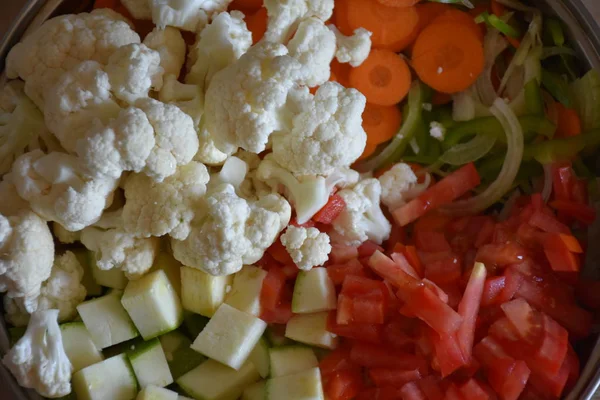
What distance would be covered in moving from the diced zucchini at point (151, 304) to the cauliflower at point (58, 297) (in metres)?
0.13

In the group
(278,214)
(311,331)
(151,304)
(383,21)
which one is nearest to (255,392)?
(311,331)

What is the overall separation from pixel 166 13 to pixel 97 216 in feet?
1.64

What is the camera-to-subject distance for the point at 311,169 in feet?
4.27

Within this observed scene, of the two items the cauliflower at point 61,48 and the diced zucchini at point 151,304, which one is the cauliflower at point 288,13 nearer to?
the cauliflower at point 61,48

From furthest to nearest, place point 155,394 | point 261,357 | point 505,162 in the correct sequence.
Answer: point 505,162 < point 261,357 < point 155,394

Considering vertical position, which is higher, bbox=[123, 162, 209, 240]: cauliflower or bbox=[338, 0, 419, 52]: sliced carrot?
bbox=[338, 0, 419, 52]: sliced carrot

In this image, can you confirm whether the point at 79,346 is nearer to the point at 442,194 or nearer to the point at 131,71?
the point at 131,71

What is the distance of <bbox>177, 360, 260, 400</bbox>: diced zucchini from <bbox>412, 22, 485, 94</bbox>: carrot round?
92 centimetres

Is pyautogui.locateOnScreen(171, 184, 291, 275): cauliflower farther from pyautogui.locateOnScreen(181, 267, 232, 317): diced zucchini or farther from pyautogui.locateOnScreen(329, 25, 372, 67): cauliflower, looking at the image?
pyautogui.locateOnScreen(329, 25, 372, 67): cauliflower

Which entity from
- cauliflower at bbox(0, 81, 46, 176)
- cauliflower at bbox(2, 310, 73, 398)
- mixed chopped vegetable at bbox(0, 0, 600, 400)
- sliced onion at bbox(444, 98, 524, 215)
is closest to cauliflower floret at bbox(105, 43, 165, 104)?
mixed chopped vegetable at bbox(0, 0, 600, 400)

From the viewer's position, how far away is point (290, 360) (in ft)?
4.43

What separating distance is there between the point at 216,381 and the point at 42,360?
1.28 ft

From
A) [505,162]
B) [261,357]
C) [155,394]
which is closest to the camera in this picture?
[155,394]

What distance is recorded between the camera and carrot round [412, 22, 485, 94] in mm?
1534
